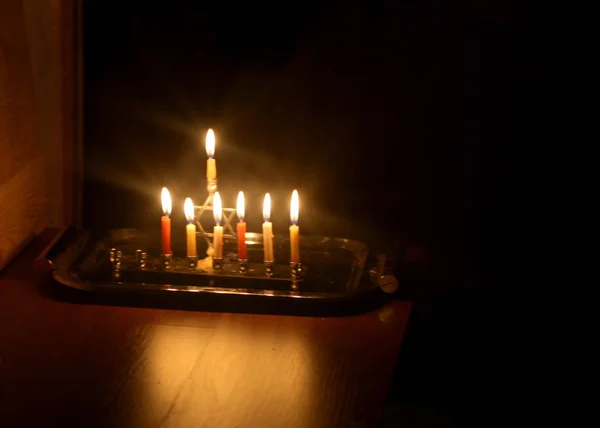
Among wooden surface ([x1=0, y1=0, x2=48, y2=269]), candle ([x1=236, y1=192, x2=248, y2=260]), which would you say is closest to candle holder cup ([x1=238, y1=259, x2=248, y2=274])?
candle ([x1=236, y1=192, x2=248, y2=260])

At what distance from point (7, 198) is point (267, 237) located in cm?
57

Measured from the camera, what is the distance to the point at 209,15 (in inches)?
80.6

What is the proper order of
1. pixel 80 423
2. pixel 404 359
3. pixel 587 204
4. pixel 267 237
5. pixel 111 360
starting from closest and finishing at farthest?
1. pixel 80 423
2. pixel 111 360
3. pixel 267 237
4. pixel 587 204
5. pixel 404 359

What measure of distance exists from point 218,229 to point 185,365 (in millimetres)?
409

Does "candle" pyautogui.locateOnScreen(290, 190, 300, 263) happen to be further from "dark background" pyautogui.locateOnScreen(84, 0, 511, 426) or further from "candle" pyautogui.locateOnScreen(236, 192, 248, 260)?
"dark background" pyautogui.locateOnScreen(84, 0, 511, 426)

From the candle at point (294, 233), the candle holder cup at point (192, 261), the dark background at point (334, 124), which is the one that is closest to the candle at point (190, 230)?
the candle holder cup at point (192, 261)

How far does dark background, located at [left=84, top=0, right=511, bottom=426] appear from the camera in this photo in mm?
2010

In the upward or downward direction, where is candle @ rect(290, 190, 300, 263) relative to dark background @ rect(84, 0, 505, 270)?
downward

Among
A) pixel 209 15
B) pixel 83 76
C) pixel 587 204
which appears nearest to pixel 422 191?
pixel 587 204

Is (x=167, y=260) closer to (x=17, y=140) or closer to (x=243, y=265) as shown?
(x=243, y=265)

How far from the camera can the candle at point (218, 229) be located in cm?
182

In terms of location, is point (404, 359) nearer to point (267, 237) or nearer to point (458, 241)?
point (458, 241)

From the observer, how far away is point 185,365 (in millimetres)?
1482

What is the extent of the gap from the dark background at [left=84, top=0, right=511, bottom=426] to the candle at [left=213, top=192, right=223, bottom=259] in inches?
13.8
